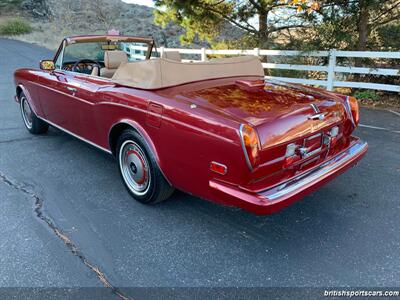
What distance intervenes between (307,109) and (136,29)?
81.2 ft

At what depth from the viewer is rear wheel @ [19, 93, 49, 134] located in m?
5.41

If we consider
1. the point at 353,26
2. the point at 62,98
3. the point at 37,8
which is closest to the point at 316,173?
the point at 62,98

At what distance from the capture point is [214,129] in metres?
2.55

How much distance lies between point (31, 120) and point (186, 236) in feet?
12.4

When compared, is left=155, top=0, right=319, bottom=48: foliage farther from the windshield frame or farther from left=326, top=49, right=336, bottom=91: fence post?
the windshield frame

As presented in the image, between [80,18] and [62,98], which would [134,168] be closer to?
[62,98]

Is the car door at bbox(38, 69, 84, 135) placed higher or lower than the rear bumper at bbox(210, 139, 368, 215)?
higher

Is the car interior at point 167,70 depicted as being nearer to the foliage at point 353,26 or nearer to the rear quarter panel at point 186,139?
the rear quarter panel at point 186,139

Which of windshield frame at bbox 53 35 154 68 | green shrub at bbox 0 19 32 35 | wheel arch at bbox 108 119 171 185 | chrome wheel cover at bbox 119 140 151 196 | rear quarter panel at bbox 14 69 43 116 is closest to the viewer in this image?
wheel arch at bbox 108 119 171 185

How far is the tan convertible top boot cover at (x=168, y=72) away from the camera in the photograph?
3234mm

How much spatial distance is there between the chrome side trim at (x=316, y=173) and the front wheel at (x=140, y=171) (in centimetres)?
107

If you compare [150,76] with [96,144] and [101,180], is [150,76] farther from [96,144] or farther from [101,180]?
[101,180]

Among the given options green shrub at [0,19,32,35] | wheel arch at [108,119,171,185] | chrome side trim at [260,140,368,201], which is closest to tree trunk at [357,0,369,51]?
chrome side trim at [260,140,368,201]

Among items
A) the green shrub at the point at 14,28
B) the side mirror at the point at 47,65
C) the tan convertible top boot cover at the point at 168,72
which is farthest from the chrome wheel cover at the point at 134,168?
the green shrub at the point at 14,28
